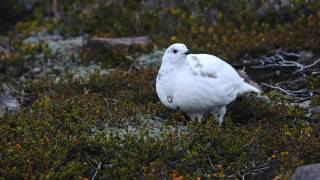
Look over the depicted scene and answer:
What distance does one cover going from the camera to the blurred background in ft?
21.0

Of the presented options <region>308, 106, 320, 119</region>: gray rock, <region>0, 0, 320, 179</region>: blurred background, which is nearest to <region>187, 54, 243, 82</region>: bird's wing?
<region>0, 0, 320, 179</region>: blurred background

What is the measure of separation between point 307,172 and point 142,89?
3.41 metres

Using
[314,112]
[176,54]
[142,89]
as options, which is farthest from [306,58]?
[176,54]

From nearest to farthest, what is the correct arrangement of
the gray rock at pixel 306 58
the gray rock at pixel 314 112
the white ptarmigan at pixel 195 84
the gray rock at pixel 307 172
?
the gray rock at pixel 307 172 → the white ptarmigan at pixel 195 84 → the gray rock at pixel 314 112 → the gray rock at pixel 306 58

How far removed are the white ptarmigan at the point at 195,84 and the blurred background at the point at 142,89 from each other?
190mm

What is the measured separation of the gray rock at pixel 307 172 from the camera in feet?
18.9

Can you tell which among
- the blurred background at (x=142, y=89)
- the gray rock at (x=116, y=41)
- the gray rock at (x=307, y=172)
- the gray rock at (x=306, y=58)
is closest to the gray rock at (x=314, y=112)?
the blurred background at (x=142, y=89)

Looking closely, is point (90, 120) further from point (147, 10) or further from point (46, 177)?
point (147, 10)

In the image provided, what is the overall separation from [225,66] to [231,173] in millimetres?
1490

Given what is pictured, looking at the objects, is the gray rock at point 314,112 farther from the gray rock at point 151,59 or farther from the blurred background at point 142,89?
the gray rock at point 151,59

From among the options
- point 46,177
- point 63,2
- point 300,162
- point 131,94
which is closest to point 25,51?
point 63,2

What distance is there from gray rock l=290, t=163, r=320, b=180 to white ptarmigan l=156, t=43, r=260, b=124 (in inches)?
56.2

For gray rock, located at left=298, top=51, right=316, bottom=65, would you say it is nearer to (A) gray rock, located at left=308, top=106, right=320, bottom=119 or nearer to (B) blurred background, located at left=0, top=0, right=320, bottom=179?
(B) blurred background, located at left=0, top=0, right=320, bottom=179

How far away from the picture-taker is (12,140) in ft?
22.4
